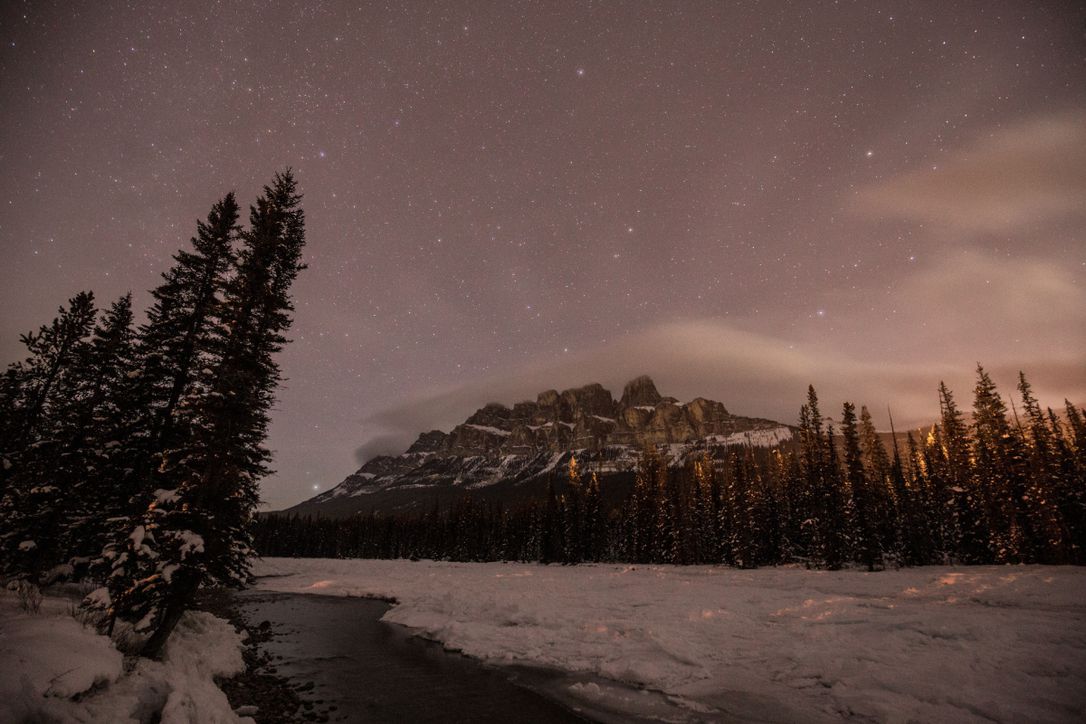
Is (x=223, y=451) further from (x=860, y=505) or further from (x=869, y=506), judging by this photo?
(x=869, y=506)

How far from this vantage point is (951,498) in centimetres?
5053

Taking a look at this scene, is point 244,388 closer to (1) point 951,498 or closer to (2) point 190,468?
(2) point 190,468

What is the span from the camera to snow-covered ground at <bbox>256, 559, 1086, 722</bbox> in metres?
10.2

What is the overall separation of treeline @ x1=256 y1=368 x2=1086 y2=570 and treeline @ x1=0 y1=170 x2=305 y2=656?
22.4 m

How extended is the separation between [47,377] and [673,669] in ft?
114

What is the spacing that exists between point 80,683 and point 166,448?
1507 cm

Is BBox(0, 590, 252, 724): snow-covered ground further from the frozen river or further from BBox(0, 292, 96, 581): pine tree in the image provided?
BBox(0, 292, 96, 581): pine tree

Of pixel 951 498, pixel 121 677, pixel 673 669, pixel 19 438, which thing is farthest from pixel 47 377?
pixel 951 498

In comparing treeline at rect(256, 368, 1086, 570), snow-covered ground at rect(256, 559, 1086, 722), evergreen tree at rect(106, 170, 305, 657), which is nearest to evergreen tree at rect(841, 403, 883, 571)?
treeline at rect(256, 368, 1086, 570)

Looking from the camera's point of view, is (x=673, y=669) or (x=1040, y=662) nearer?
(x=1040, y=662)

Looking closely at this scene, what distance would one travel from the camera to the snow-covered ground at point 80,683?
4.79 meters

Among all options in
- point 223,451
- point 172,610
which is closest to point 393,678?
point 172,610

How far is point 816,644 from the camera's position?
14930 mm

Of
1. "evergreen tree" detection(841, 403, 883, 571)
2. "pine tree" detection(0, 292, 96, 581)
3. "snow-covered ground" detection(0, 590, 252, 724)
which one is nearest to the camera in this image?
"snow-covered ground" detection(0, 590, 252, 724)
